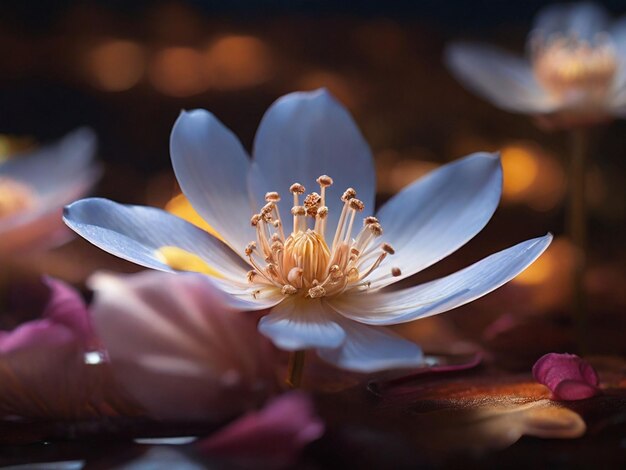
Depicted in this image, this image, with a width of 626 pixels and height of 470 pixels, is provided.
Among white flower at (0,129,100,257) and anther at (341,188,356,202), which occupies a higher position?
white flower at (0,129,100,257)

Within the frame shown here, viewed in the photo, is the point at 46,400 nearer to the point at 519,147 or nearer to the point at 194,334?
the point at 194,334

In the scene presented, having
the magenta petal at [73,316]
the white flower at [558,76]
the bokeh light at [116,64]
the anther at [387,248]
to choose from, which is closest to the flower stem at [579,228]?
the white flower at [558,76]

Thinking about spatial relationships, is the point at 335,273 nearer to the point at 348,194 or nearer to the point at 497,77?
the point at 348,194

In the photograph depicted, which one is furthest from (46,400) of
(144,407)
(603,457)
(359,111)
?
(359,111)

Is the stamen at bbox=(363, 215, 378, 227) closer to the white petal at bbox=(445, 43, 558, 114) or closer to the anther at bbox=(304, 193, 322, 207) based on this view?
the anther at bbox=(304, 193, 322, 207)

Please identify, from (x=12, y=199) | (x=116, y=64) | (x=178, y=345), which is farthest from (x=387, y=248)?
(x=116, y=64)

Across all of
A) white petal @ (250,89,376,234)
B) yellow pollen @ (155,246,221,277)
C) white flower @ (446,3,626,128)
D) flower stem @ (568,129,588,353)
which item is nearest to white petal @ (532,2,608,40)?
white flower @ (446,3,626,128)
